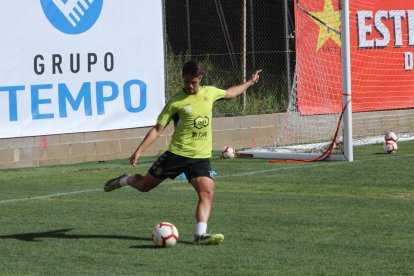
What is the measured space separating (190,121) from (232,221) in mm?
1537

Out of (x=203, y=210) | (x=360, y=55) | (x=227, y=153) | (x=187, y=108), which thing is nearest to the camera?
(x=203, y=210)

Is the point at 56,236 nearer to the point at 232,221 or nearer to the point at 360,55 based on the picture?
the point at 232,221

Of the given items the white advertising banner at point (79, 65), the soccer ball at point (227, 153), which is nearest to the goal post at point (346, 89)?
the soccer ball at point (227, 153)

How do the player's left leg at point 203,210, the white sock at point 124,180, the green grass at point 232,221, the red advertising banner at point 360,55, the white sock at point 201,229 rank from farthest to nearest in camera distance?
1. the red advertising banner at point 360,55
2. the white sock at point 124,180
3. the white sock at point 201,229
4. the player's left leg at point 203,210
5. the green grass at point 232,221

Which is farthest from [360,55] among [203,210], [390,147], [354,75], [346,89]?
[203,210]

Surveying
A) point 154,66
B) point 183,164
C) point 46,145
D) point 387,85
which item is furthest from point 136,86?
point 183,164

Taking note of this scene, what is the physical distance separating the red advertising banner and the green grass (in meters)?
4.36

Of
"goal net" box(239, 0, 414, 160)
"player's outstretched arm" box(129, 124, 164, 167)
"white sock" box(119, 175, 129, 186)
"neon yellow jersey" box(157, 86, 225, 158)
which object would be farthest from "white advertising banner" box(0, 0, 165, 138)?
"neon yellow jersey" box(157, 86, 225, 158)

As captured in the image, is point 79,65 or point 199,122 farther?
point 79,65

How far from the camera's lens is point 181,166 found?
10.9 meters

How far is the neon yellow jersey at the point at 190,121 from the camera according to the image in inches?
430

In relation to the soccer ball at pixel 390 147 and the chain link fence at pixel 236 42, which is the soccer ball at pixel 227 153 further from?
the chain link fence at pixel 236 42

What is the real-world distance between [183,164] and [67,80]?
8552 mm

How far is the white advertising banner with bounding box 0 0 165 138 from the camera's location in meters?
18.5
